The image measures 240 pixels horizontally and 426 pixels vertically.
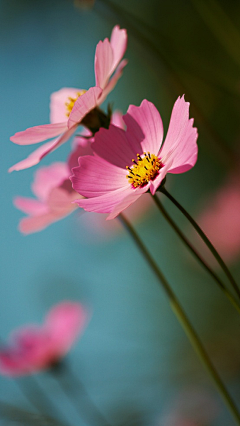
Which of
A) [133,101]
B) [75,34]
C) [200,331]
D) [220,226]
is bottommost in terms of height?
[200,331]

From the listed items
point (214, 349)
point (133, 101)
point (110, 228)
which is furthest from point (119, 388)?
point (133, 101)

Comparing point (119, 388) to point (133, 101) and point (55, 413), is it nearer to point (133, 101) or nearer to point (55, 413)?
point (55, 413)

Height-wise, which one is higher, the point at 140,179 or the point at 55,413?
the point at 140,179

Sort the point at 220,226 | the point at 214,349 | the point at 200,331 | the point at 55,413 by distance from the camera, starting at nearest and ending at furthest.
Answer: the point at 55,413, the point at 220,226, the point at 214,349, the point at 200,331

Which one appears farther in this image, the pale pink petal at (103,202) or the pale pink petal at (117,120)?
the pale pink petal at (117,120)

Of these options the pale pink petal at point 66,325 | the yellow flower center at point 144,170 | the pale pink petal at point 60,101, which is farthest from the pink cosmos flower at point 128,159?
the pale pink petal at point 66,325

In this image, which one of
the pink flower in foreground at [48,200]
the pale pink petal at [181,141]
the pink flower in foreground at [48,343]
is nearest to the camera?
the pale pink petal at [181,141]

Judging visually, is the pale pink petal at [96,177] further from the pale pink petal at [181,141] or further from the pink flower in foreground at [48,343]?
the pink flower in foreground at [48,343]
